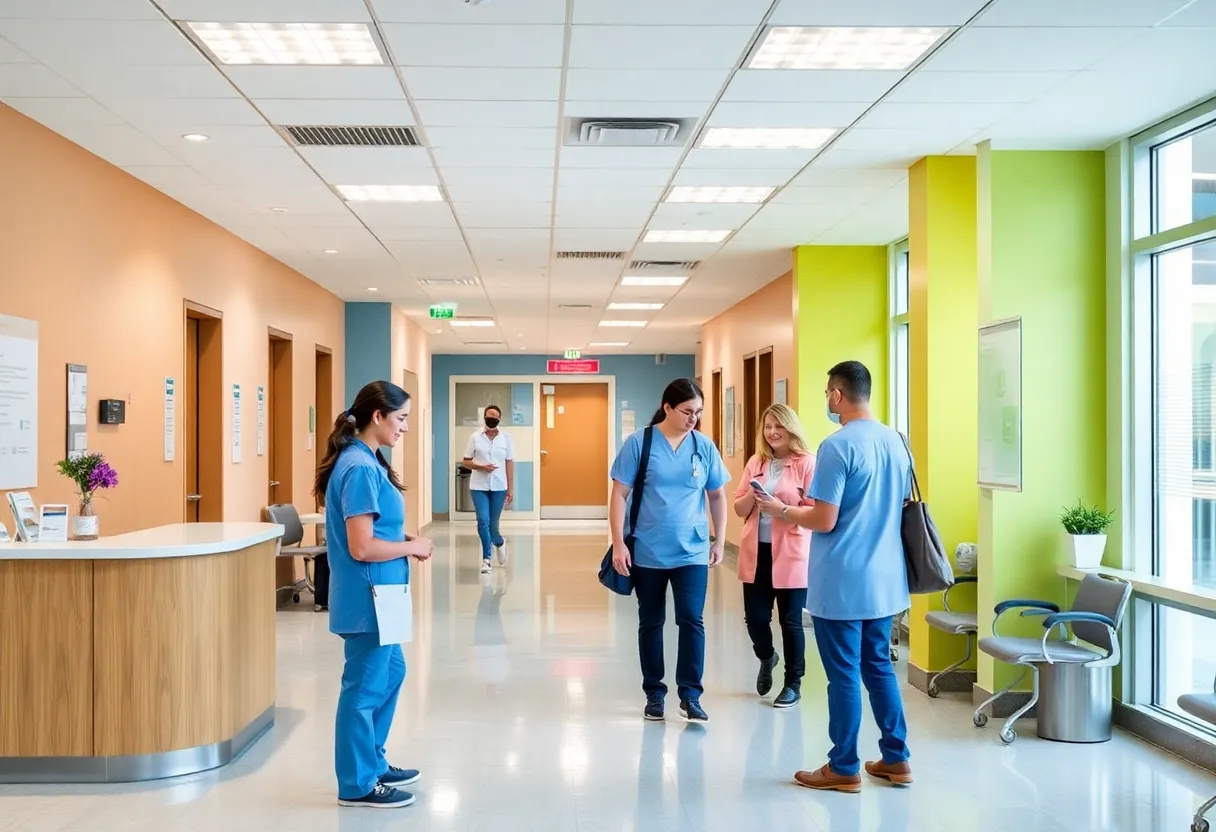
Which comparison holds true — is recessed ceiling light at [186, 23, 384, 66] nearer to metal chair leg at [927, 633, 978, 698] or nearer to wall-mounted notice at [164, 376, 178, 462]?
wall-mounted notice at [164, 376, 178, 462]

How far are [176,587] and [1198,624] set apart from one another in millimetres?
4456

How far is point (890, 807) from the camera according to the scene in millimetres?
4289

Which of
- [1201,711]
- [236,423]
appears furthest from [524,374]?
[1201,711]

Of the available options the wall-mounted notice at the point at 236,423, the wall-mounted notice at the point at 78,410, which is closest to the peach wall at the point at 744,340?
the wall-mounted notice at the point at 236,423

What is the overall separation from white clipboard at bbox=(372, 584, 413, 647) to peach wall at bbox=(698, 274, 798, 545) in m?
6.52

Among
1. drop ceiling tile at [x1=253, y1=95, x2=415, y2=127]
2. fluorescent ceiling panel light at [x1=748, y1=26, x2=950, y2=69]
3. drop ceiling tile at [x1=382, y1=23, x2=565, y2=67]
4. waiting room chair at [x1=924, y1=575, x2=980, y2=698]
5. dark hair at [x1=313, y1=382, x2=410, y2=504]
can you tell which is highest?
fluorescent ceiling panel light at [x1=748, y1=26, x2=950, y2=69]

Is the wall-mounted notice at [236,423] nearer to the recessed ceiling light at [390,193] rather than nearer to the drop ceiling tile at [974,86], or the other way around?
the recessed ceiling light at [390,193]

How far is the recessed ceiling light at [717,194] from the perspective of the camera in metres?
7.48

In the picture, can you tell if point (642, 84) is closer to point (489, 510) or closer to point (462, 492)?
point (489, 510)

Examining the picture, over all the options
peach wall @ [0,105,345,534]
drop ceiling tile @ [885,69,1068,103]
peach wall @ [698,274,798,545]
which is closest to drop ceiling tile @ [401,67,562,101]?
drop ceiling tile @ [885,69,1068,103]

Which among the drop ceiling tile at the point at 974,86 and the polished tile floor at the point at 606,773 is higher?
the drop ceiling tile at the point at 974,86

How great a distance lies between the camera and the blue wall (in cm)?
2205

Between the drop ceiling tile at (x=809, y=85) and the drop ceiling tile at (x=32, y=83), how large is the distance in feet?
9.61

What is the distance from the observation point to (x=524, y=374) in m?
22.4
